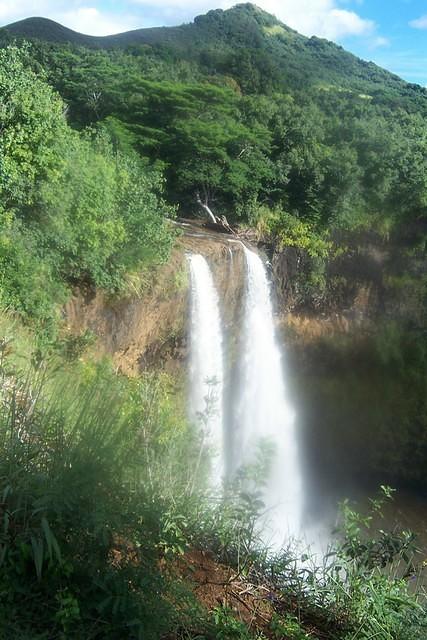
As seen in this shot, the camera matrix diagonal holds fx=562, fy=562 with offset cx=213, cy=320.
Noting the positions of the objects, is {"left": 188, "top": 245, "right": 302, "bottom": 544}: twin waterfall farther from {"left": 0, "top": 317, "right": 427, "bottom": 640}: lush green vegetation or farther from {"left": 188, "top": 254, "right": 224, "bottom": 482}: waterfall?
{"left": 0, "top": 317, "right": 427, "bottom": 640}: lush green vegetation

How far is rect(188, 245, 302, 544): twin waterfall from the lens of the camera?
11.6 meters

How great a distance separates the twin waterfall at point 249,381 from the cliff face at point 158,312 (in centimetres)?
32

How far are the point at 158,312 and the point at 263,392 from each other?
436cm

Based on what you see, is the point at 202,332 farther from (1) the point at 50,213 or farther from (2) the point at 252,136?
(2) the point at 252,136

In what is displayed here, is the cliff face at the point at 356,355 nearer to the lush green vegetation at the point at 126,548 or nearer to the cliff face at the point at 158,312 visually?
the cliff face at the point at 158,312

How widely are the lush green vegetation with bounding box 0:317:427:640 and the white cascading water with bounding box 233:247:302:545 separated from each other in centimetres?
911

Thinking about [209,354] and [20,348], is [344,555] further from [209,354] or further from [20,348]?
[209,354]

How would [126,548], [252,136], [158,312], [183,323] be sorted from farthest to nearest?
1. [252,136]
2. [183,323]
3. [158,312]
4. [126,548]

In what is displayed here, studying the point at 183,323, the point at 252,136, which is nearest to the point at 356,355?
the point at 183,323

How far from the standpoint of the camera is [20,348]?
6684 mm

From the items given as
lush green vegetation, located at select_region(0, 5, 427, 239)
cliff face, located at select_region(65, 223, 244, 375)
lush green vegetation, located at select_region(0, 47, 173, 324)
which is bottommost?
cliff face, located at select_region(65, 223, 244, 375)

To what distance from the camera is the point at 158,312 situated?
10820mm

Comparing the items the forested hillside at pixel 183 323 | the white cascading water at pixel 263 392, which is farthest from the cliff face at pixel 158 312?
the white cascading water at pixel 263 392

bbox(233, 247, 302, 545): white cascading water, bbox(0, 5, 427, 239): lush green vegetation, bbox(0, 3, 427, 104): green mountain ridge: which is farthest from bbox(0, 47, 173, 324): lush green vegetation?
bbox(0, 3, 427, 104): green mountain ridge
